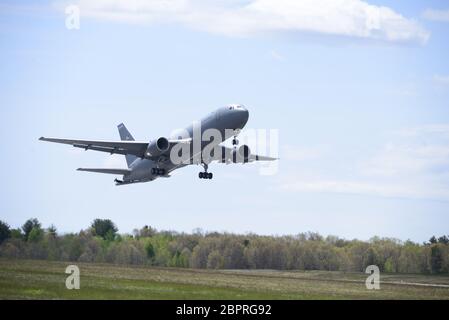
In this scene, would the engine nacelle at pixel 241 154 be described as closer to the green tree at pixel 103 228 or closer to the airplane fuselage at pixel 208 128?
the airplane fuselage at pixel 208 128

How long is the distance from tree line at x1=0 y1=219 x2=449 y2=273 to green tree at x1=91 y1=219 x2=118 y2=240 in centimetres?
306

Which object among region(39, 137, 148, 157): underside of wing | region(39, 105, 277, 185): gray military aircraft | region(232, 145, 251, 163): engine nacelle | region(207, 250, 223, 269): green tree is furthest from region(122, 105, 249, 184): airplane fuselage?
region(207, 250, 223, 269): green tree

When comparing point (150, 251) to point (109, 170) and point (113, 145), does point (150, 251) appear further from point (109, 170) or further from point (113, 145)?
point (113, 145)

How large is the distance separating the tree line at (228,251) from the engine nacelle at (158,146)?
30.8 ft

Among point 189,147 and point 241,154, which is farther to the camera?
point 241,154

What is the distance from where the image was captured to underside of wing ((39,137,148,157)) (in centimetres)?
6378

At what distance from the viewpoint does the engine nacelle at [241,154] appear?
6844 cm

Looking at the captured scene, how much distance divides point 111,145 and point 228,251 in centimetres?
1257

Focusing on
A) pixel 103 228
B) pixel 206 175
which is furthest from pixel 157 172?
pixel 103 228

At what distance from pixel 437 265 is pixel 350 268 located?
6494mm

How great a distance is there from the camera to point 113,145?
64.9m

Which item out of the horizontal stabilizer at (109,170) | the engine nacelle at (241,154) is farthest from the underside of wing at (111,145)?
the engine nacelle at (241,154)
